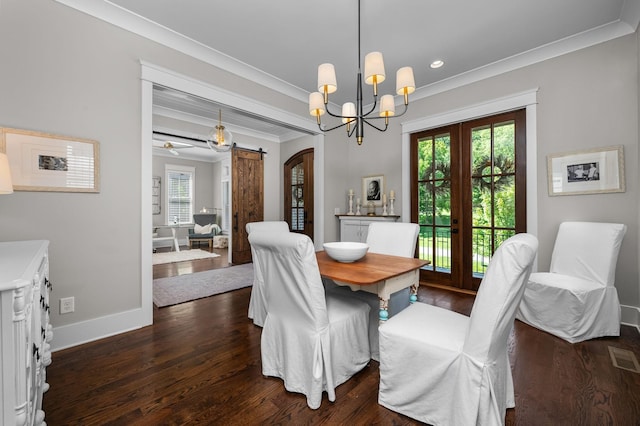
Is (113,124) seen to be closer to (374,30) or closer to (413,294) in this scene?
(374,30)

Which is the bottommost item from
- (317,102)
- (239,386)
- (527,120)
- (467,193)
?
(239,386)

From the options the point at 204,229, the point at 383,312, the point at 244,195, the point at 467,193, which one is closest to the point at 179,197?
the point at 204,229

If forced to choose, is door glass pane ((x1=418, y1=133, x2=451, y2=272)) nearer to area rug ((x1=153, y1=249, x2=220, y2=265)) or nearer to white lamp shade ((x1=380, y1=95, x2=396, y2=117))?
white lamp shade ((x1=380, y1=95, x2=396, y2=117))

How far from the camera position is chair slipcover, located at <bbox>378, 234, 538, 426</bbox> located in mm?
1154

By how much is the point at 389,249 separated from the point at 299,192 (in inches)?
126

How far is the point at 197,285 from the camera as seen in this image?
12.6 feet

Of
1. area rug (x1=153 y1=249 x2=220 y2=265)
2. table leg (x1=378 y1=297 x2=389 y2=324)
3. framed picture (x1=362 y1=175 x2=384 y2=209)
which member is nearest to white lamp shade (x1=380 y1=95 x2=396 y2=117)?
table leg (x1=378 y1=297 x2=389 y2=324)

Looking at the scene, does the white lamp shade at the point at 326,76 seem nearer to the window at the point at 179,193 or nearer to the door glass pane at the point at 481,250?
the door glass pane at the point at 481,250

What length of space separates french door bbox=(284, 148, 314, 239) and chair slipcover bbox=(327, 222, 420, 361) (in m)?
2.47

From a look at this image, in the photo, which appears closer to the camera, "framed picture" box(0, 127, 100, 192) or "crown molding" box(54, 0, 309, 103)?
"framed picture" box(0, 127, 100, 192)

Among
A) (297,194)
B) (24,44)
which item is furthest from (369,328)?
(297,194)

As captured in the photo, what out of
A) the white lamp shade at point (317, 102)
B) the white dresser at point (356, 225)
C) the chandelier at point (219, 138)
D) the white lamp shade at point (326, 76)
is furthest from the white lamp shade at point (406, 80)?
the chandelier at point (219, 138)

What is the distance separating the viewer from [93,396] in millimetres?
1596

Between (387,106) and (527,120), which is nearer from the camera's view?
(387,106)
